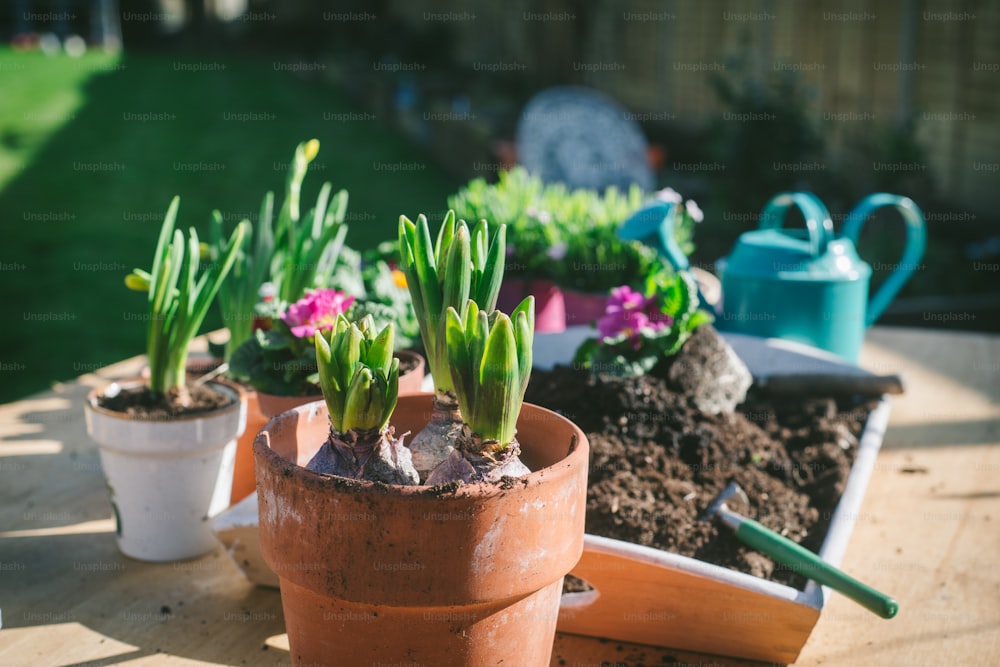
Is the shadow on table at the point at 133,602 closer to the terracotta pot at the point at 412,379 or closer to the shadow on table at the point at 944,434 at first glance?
the terracotta pot at the point at 412,379

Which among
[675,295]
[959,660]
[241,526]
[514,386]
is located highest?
[514,386]

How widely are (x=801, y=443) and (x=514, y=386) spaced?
2.53 ft

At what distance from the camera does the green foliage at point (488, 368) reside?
0.75 meters

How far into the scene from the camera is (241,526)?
1.10 meters

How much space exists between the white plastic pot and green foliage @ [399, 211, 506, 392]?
0.47m

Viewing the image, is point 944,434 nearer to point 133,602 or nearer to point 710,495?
point 710,495

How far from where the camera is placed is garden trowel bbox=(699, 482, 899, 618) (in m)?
0.92

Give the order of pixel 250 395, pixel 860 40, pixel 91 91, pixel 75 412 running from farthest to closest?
pixel 91 91 < pixel 860 40 < pixel 75 412 < pixel 250 395

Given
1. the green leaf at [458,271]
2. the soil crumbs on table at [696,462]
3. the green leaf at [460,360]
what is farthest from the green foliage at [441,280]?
the soil crumbs on table at [696,462]

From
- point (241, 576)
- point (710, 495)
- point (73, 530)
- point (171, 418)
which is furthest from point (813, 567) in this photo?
point (73, 530)

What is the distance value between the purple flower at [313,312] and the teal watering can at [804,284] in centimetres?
68

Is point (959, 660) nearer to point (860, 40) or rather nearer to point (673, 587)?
point (673, 587)

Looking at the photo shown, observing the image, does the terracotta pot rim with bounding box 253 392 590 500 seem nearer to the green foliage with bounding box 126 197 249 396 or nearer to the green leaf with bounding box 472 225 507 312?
the green leaf with bounding box 472 225 507 312

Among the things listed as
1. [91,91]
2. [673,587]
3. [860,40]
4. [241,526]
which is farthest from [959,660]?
[91,91]
